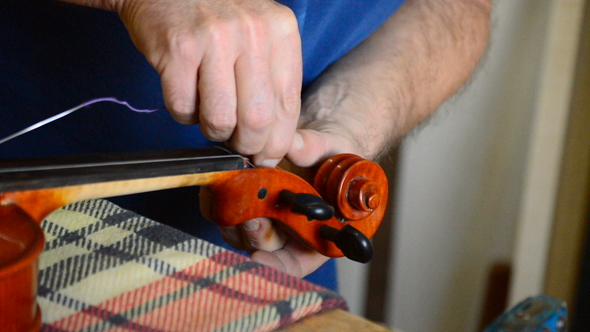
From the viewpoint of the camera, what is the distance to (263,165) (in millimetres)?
698

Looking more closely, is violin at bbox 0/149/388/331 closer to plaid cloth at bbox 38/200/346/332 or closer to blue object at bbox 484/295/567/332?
plaid cloth at bbox 38/200/346/332

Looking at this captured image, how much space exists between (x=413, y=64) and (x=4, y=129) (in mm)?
830

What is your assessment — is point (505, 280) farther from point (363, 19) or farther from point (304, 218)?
point (304, 218)

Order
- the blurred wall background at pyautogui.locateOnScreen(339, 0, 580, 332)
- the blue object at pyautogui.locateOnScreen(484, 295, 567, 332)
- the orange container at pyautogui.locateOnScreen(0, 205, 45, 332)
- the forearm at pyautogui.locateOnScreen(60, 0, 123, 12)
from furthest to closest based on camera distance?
the blurred wall background at pyautogui.locateOnScreen(339, 0, 580, 332) < the forearm at pyautogui.locateOnScreen(60, 0, 123, 12) < the blue object at pyautogui.locateOnScreen(484, 295, 567, 332) < the orange container at pyautogui.locateOnScreen(0, 205, 45, 332)

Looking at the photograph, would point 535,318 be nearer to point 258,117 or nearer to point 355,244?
point 355,244

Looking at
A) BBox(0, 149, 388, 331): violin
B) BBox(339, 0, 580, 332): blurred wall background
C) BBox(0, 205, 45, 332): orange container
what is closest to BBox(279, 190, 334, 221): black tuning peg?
BBox(0, 149, 388, 331): violin

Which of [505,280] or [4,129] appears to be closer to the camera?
[4,129]

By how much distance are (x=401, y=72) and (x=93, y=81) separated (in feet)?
1.97

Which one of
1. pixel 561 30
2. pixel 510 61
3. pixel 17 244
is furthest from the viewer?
pixel 510 61

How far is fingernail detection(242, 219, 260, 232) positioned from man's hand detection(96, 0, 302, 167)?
0.12 meters

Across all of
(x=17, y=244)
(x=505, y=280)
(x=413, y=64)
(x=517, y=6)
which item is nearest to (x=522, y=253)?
(x=505, y=280)

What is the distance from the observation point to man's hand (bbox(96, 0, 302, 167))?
584mm

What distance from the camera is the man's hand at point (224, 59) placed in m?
0.58

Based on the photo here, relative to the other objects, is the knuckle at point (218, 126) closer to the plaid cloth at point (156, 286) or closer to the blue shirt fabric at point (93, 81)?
the plaid cloth at point (156, 286)
